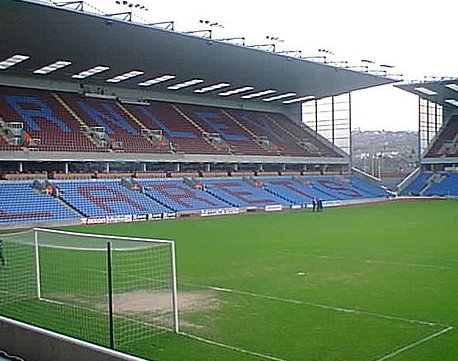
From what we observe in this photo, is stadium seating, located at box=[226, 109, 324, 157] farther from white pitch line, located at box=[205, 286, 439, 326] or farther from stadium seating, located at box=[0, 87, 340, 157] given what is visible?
white pitch line, located at box=[205, 286, 439, 326]

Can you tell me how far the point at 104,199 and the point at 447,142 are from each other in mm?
36216

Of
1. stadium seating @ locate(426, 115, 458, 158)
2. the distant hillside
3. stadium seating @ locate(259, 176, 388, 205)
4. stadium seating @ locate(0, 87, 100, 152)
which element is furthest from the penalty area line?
the distant hillside

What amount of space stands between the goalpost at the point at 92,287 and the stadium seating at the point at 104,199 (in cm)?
1713

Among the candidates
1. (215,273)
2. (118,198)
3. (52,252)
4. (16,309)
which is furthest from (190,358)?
(118,198)

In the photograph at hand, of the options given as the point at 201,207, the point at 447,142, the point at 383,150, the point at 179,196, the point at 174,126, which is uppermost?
the point at 174,126

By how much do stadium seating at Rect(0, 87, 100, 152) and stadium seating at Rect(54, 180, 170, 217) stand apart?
7.80 feet

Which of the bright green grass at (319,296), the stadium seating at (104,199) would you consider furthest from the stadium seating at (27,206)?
the bright green grass at (319,296)

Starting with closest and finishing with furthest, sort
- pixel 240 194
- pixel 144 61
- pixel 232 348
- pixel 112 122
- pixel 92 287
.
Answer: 1. pixel 232 348
2. pixel 92 287
3. pixel 144 61
4. pixel 112 122
5. pixel 240 194

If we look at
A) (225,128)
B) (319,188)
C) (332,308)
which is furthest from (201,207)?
(332,308)

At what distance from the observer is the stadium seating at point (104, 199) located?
3291cm

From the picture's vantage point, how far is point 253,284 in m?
12.5

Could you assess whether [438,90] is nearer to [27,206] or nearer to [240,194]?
[240,194]

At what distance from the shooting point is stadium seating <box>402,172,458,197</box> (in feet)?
175

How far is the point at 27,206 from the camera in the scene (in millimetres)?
30781
